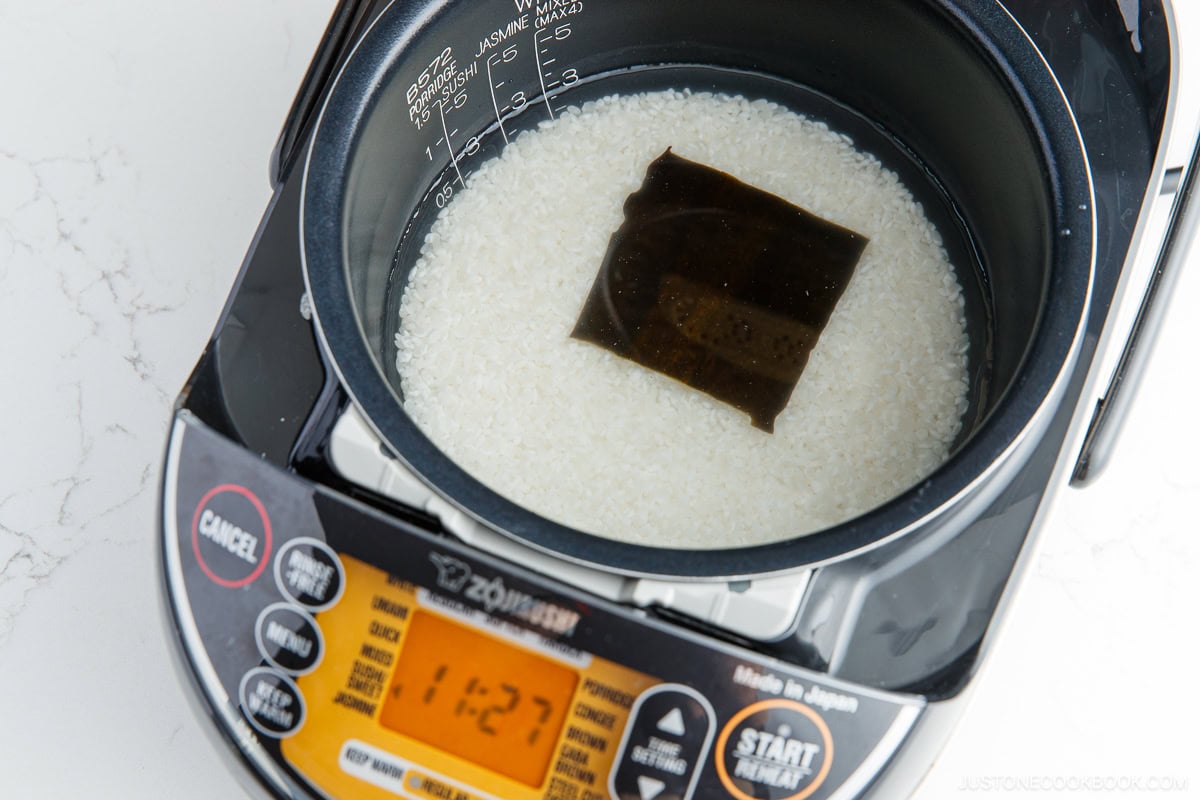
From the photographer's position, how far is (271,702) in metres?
0.64

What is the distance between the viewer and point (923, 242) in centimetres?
88

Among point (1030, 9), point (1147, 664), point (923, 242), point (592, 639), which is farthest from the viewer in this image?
point (1147, 664)

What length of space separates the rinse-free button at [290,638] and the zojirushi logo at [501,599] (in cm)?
10

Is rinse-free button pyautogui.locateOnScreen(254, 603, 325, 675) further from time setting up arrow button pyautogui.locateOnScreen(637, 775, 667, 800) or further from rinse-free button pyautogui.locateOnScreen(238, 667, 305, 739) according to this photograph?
time setting up arrow button pyautogui.locateOnScreen(637, 775, 667, 800)

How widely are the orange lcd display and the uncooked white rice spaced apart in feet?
0.55

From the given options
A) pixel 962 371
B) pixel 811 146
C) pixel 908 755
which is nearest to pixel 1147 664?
pixel 962 371

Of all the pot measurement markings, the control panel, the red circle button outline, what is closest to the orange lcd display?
the control panel

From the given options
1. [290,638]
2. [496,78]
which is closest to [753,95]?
[496,78]

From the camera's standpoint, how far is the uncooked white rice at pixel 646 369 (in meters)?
0.79

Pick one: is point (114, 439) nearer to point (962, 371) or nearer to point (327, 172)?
point (327, 172)

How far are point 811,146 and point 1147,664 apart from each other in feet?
1.99

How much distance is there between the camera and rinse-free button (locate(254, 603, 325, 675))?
0.63 meters

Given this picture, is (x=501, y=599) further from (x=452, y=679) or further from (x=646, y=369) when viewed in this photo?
(x=646, y=369)

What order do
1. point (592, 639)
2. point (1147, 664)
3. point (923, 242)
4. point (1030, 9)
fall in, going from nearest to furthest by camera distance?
point (592, 639) → point (1030, 9) → point (923, 242) → point (1147, 664)
